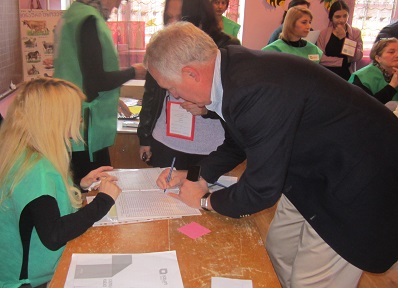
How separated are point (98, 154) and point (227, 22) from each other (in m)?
1.89

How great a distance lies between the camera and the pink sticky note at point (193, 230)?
131 centimetres

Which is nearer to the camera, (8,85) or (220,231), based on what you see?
(220,231)

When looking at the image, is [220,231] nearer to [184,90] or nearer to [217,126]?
[184,90]

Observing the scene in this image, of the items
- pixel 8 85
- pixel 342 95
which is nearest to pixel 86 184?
pixel 342 95

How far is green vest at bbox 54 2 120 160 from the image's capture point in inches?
80.2

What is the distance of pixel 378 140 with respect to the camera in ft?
3.91

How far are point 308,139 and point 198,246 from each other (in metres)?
0.48

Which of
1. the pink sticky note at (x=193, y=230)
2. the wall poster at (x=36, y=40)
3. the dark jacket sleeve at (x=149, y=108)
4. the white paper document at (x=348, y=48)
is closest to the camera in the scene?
the pink sticky note at (x=193, y=230)

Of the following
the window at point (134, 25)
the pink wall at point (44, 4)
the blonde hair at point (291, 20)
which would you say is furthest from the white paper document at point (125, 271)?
the window at point (134, 25)

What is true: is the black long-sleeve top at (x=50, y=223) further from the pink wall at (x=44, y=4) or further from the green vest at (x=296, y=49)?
the pink wall at (x=44, y=4)

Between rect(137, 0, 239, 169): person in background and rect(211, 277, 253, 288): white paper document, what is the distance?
95 centimetres

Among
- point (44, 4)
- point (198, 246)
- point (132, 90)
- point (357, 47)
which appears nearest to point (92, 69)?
point (198, 246)

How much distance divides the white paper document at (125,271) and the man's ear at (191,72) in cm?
53

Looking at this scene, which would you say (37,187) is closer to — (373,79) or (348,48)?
(373,79)
